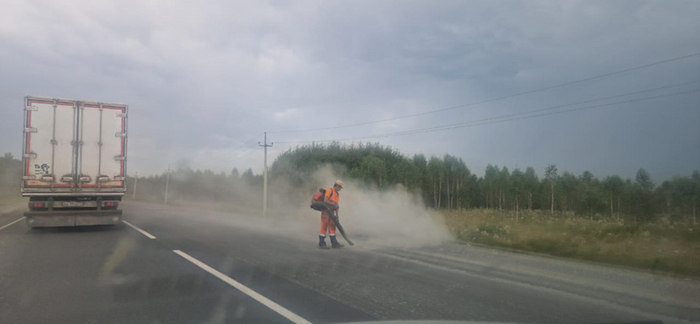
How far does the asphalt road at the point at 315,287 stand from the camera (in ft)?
18.5

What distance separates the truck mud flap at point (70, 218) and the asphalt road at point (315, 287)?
257 cm

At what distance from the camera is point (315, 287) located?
23.5 feet

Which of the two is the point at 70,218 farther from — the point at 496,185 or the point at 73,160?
the point at 496,185

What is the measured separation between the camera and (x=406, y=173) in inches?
1668

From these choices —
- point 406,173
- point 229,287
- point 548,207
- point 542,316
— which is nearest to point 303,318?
point 229,287

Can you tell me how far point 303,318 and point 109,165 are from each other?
12454mm

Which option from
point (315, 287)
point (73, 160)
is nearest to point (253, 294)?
point (315, 287)

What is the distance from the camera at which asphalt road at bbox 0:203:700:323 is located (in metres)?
5.64

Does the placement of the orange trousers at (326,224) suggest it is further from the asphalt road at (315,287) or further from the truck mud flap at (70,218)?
the truck mud flap at (70,218)

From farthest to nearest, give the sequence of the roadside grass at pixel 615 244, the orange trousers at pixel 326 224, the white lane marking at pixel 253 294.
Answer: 1. the orange trousers at pixel 326 224
2. the roadside grass at pixel 615 244
3. the white lane marking at pixel 253 294

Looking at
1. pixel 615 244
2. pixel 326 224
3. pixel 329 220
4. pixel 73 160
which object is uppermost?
pixel 73 160

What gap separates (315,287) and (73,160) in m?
11.3

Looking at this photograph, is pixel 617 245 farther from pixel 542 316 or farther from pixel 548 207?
pixel 548 207

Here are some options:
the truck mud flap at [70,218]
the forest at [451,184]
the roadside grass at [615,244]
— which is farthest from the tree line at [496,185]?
the truck mud flap at [70,218]
